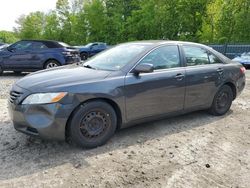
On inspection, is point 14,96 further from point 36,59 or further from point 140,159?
point 36,59

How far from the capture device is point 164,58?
4617 mm

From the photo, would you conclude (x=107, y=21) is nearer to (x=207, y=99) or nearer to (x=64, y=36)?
(x=64, y=36)

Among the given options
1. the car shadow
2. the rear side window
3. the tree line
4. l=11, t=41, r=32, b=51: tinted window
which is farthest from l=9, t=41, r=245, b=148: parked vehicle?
the tree line

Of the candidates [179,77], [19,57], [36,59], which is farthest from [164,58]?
[19,57]

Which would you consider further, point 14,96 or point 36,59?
point 36,59

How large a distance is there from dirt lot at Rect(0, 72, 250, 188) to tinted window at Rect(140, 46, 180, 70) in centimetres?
108

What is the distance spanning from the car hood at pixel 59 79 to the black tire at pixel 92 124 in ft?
1.17

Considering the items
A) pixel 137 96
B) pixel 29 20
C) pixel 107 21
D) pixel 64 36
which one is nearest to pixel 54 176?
pixel 137 96

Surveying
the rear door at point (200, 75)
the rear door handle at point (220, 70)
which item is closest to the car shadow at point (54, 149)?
the rear door at point (200, 75)

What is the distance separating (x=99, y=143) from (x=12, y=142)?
1297 millimetres

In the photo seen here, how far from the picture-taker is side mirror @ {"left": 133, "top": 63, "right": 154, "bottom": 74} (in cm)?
406

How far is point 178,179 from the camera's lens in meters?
3.22

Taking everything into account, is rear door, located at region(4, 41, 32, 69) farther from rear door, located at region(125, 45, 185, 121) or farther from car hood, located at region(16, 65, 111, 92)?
rear door, located at region(125, 45, 185, 121)

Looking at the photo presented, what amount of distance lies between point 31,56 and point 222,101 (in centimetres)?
769
